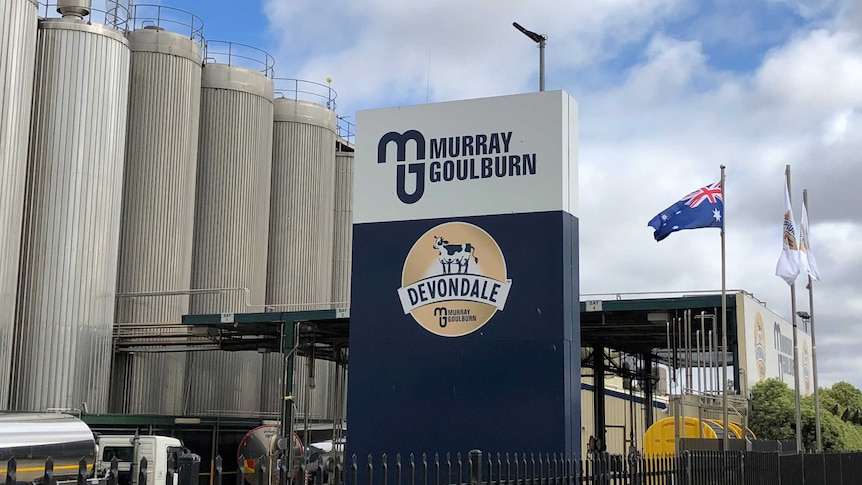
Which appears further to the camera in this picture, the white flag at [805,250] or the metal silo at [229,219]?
the metal silo at [229,219]

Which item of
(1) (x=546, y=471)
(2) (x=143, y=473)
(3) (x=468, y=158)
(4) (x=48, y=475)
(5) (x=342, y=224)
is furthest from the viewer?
(5) (x=342, y=224)

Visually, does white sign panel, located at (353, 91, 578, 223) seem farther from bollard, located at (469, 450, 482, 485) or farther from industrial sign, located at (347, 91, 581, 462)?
bollard, located at (469, 450, 482, 485)

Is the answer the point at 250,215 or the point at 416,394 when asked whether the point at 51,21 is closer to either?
the point at 250,215

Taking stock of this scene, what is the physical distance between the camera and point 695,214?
23766 mm

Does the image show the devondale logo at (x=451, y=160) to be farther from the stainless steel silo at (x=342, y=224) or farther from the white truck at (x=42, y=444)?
the stainless steel silo at (x=342, y=224)

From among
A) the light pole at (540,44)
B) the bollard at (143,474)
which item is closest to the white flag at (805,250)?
the light pole at (540,44)

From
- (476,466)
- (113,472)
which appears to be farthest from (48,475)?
(476,466)

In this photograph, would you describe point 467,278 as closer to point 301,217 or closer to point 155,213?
point 155,213

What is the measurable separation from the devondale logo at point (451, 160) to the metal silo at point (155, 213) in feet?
86.8

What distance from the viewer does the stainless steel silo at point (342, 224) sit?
53.5 metres

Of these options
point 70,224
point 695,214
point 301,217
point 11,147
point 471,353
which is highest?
point 301,217

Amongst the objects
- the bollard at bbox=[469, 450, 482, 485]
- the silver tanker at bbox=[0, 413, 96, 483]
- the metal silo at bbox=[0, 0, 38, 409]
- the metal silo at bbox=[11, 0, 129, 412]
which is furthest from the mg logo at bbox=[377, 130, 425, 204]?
the metal silo at bbox=[11, 0, 129, 412]

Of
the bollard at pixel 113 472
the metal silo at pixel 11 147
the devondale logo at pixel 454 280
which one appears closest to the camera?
the bollard at pixel 113 472

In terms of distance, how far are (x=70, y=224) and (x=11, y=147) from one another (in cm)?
363
